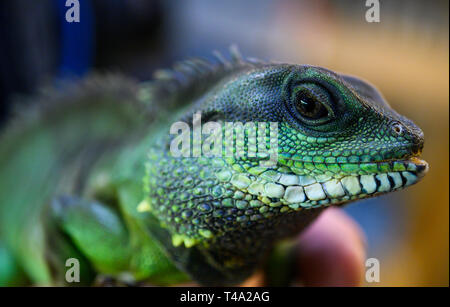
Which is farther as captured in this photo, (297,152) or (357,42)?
(357,42)

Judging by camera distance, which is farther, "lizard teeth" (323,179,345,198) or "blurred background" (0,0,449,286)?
"blurred background" (0,0,449,286)

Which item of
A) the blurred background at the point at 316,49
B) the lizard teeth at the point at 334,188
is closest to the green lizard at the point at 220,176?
the lizard teeth at the point at 334,188

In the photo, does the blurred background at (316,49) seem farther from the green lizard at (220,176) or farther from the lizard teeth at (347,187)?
the lizard teeth at (347,187)

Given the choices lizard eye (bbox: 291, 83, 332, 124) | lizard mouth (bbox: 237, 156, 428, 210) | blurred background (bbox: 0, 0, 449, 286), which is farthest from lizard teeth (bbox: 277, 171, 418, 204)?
blurred background (bbox: 0, 0, 449, 286)

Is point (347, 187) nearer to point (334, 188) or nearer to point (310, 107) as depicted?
point (334, 188)

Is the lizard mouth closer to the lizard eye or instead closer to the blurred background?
the lizard eye

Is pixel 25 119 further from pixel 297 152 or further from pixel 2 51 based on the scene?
pixel 297 152

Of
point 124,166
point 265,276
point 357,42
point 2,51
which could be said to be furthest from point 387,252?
point 2,51
